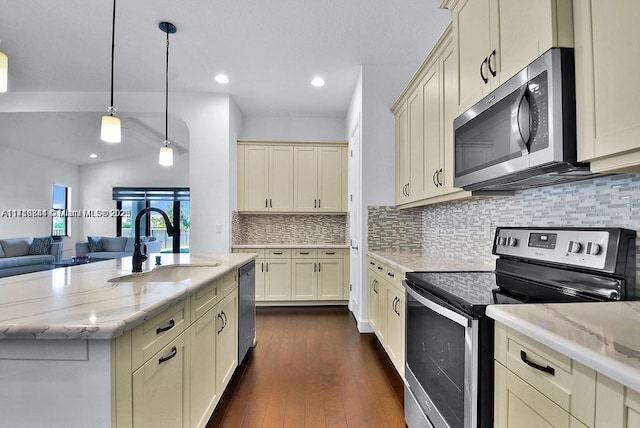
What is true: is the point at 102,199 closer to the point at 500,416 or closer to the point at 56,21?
the point at 56,21

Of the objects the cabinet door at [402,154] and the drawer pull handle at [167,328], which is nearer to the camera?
the drawer pull handle at [167,328]

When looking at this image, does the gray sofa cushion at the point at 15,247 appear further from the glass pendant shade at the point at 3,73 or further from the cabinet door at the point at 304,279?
the glass pendant shade at the point at 3,73

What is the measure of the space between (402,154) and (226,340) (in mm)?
2289

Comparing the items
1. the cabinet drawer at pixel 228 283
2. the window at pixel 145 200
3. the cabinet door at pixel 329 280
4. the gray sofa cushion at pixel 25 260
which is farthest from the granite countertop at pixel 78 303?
the window at pixel 145 200

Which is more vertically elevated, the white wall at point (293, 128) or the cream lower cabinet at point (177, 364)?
the white wall at point (293, 128)

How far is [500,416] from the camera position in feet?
3.43

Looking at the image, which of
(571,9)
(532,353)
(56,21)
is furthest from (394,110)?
(56,21)

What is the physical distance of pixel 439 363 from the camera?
57.8 inches

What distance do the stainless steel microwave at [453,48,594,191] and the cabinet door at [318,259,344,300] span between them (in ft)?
9.87

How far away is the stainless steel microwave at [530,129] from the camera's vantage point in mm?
1077

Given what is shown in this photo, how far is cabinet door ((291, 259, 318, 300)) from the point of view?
448cm

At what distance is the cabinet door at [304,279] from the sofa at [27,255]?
5.14 meters

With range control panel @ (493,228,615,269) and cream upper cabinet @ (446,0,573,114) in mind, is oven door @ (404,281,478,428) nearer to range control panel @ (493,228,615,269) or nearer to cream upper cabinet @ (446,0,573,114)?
range control panel @ (493,228,615,269)

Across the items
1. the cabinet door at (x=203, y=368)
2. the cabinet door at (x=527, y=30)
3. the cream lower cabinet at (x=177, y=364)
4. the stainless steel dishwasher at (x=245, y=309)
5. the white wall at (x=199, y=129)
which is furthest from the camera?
the white wall at (x=199, y=129)
